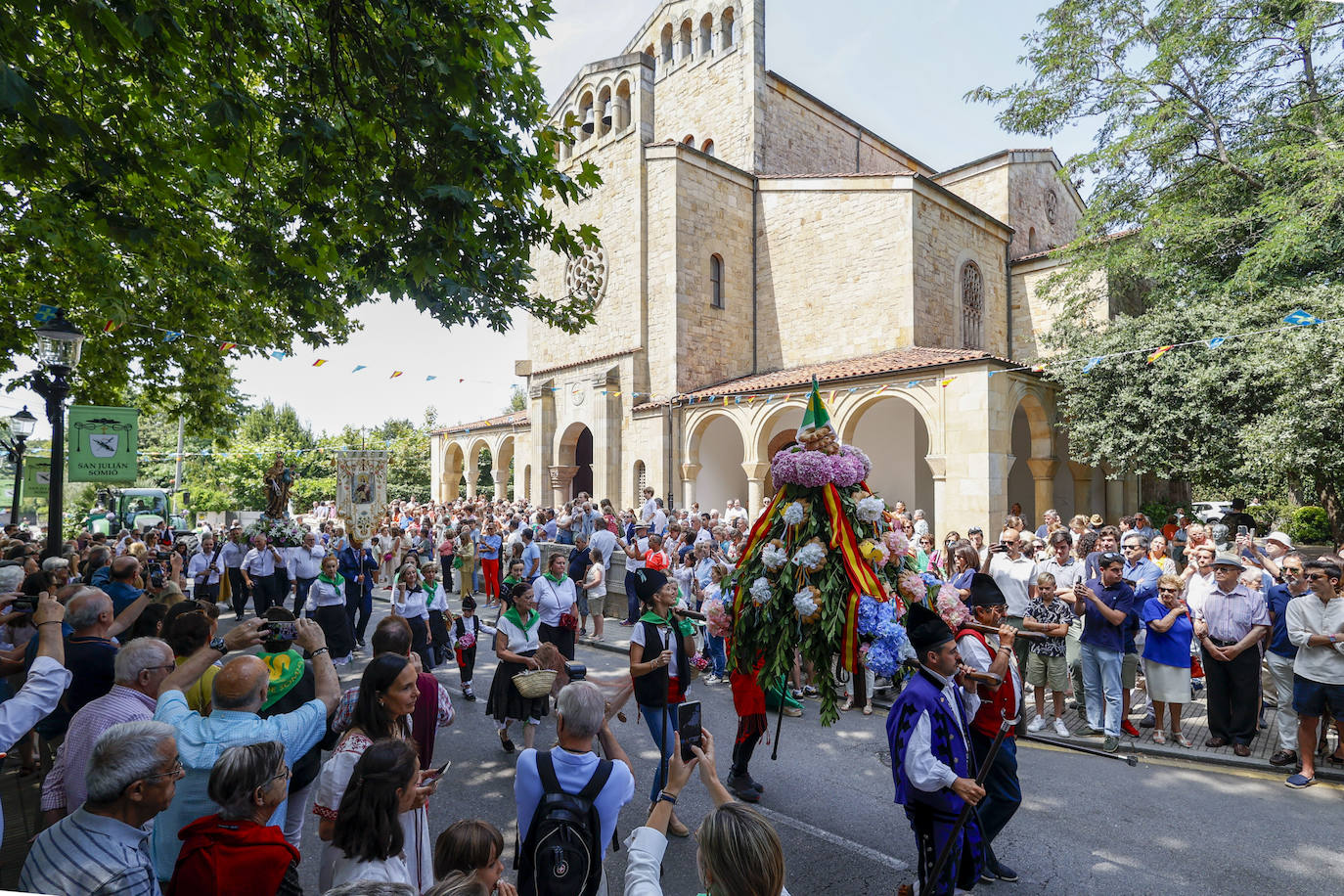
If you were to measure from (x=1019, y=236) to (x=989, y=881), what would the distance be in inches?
954

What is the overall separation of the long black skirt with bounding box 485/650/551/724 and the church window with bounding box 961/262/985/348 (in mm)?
19119

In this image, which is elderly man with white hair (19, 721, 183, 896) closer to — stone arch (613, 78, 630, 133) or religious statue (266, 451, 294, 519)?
religious statue (266, 451, 294, 519)

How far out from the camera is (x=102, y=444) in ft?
29.9

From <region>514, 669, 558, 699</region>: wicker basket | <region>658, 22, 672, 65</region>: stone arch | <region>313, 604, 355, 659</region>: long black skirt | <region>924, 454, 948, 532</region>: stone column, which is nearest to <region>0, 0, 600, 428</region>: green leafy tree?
<region>514, 669, 558, 699</region>: wicker basket

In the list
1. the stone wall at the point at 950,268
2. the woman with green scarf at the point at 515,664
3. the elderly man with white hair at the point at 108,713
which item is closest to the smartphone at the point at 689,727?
the elderly man with white hair at the point at 108,713

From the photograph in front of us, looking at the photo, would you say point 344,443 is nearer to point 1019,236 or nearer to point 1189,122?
point 1019,236

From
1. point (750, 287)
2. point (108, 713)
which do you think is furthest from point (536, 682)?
point (750, 287)

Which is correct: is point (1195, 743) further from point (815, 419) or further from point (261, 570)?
point (261, 570)

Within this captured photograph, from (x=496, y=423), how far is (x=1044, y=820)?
2564 cm

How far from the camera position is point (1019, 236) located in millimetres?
23953

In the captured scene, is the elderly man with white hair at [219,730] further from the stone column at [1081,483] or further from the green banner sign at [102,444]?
the stone column at [1081,483]

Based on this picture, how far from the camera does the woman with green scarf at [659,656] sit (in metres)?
5.12

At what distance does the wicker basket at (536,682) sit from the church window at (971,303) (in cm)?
1974

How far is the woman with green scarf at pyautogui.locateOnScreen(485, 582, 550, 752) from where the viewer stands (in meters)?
5.73
